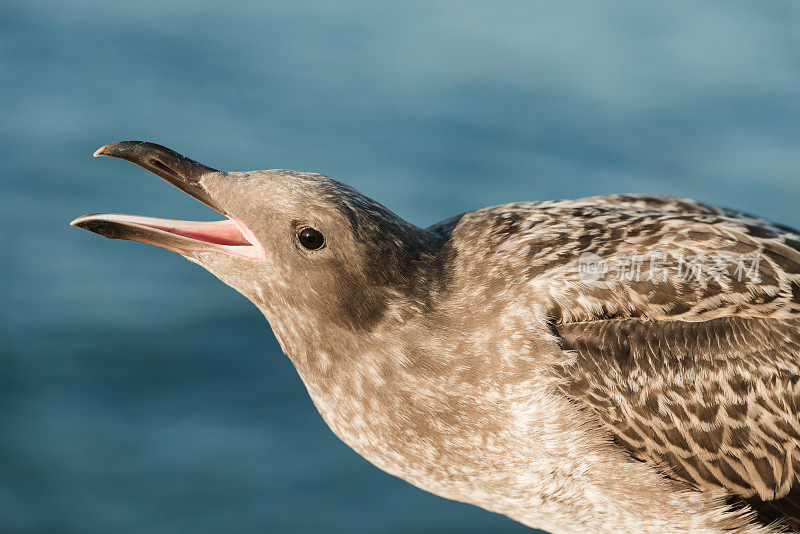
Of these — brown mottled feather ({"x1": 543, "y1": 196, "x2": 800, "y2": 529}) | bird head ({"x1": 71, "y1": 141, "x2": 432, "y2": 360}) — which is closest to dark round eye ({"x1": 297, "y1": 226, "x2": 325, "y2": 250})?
bird head ({"x1": 71, "y1": 141, "x2": 432, "y2": 360})

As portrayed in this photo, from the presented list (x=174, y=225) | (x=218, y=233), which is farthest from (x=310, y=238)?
(x=174, y=225)

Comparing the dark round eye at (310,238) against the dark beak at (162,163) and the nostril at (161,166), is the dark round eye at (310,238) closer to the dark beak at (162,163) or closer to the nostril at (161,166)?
the dark beak at (162,163)

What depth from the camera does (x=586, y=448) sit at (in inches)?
163

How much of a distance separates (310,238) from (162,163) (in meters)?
0.88

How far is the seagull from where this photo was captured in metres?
4.10

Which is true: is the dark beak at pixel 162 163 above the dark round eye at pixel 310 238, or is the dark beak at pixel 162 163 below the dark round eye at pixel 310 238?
above

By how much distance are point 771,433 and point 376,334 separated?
6.13 feet

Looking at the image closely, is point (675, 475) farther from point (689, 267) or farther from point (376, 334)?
point (376, 334)

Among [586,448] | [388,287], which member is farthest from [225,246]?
[586,448]

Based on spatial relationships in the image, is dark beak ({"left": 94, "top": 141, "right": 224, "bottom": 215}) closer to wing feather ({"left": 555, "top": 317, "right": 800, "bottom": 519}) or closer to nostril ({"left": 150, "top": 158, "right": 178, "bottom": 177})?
nostril ({"left": 150, "top": 158, "right": 178, "bottom": 177})

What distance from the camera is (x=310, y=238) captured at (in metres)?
4.12

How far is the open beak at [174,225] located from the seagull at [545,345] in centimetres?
1

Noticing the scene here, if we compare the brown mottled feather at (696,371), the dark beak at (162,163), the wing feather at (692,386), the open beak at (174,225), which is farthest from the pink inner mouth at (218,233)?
the wing feather at (692,386)

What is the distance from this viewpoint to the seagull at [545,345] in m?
4.10
